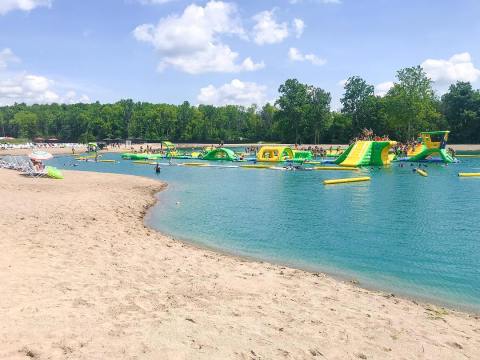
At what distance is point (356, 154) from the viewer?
51.6 metres

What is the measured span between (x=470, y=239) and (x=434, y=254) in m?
2.89

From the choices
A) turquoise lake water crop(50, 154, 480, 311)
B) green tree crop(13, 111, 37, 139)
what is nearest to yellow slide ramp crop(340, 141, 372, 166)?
turquoise lake water crop(50, 154, 480, 311)

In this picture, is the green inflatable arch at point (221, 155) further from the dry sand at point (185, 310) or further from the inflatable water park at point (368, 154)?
the dry sand at point (185, 310)

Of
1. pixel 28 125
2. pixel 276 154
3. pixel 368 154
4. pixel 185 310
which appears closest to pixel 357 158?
pixel 368 154

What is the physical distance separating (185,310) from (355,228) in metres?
12.0

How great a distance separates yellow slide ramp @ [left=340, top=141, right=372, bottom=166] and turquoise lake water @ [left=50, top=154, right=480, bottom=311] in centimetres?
1740

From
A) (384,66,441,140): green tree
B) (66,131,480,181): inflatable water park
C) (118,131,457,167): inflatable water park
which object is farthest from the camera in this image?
(384,66,441,140): green tree

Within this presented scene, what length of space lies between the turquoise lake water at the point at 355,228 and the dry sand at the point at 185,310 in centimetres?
167

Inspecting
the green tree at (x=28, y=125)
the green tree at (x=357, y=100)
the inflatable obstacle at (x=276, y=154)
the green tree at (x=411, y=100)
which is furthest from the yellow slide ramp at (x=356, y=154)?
the green tree at (x=28, y=125)

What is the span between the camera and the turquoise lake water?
468 inches

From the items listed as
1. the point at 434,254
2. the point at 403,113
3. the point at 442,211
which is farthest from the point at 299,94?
the point at 434,254

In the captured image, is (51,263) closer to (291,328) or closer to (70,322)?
(70,322)

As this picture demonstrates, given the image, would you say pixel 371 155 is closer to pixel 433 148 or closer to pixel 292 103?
pixel 433 148

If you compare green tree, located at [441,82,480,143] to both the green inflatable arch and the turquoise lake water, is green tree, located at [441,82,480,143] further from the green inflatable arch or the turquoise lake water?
the turquoise lake water
